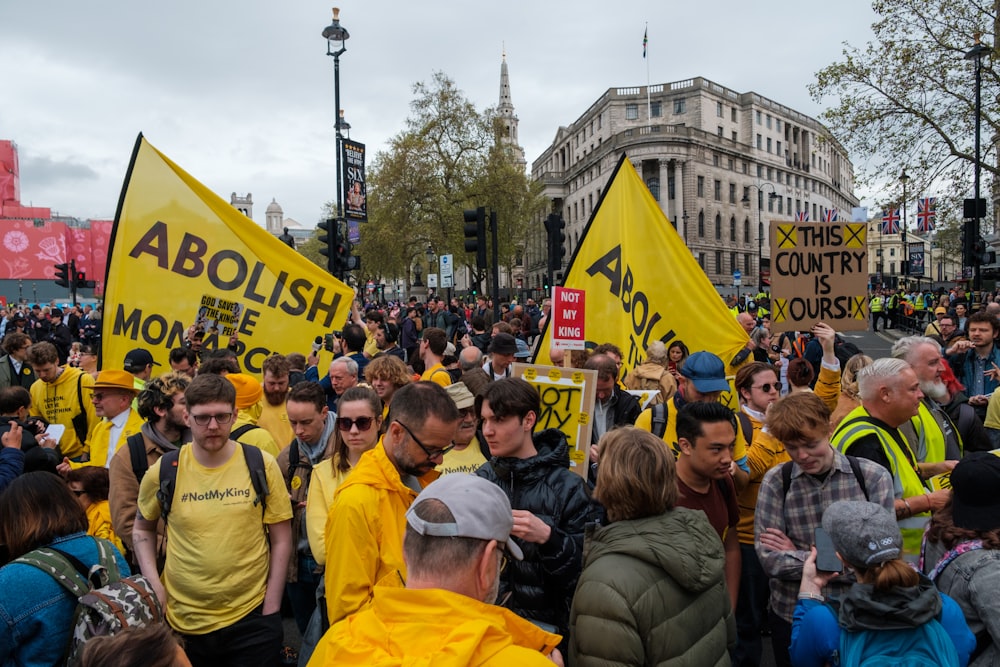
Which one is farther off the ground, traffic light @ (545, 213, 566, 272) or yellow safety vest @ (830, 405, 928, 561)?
traffic light @ (545, 213, 566, 272)

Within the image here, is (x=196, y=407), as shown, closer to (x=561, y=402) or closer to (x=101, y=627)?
(x=101, y=627)

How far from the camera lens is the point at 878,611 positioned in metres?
2.04

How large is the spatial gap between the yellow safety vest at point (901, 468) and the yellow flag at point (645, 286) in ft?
11.0

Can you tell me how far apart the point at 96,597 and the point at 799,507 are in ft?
9.13

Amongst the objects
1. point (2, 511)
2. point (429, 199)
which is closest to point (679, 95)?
point (429, 199)

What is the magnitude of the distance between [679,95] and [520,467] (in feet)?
276

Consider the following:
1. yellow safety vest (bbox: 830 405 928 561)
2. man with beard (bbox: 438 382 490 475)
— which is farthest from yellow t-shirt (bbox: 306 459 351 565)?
yellow safety vest (bbox: 830 405 928 561)

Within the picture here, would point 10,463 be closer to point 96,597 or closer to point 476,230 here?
point 96,597

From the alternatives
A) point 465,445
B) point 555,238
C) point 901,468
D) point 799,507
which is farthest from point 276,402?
point 555,238

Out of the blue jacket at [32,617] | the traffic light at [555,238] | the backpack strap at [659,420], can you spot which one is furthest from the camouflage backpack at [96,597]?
the traffic light at [555,238]

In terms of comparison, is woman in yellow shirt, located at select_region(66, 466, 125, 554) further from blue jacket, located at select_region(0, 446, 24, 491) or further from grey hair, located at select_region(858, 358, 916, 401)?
grey hair, located at select_region(858, 358, 916, 401)

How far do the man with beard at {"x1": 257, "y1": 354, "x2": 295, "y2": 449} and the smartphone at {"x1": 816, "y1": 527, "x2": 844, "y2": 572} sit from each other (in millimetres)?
3898

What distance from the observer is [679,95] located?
79438 millimetres

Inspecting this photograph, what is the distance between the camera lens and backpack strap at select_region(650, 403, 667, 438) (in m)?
4.30
